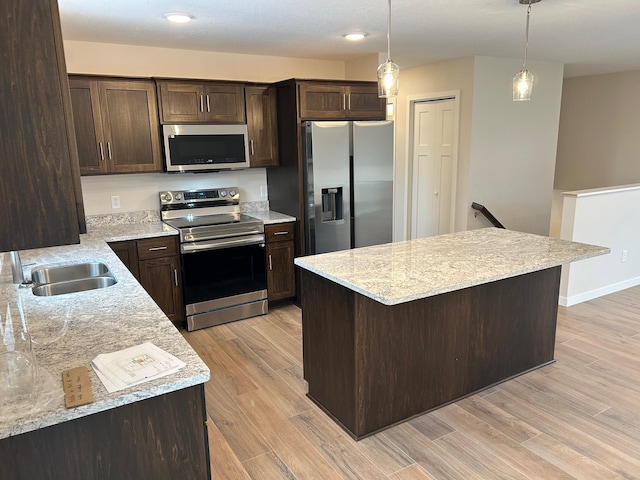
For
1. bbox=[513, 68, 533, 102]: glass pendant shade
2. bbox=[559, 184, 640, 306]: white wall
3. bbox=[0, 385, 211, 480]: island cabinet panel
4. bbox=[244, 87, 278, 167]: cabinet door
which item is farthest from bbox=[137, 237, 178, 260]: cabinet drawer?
bbox=[559, 184, 640, 306]: white wall

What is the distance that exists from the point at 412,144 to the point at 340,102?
1.97 m

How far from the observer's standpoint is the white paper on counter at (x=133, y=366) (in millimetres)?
1411

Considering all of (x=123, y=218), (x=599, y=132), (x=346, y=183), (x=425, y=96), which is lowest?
(x=123, y=218)

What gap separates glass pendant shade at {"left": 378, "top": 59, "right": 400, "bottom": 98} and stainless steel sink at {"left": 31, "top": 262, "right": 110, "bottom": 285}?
1.89 meters

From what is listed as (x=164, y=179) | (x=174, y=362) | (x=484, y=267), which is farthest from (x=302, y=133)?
(x=174, y=362)

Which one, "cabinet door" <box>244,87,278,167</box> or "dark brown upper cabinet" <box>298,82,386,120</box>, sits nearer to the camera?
"dark brown upper cabinet" <box>298,82,386,120</box>

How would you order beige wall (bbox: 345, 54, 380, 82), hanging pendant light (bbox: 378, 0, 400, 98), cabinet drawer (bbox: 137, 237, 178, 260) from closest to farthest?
hanging pendant light (bbox: 378, 0, 400, 98) < cabinet drawer (bbox: 137, 237, 178, 260) < beige wall (bbox: 345, 54, 380, 82)

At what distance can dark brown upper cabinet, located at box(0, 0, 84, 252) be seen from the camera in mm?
1190

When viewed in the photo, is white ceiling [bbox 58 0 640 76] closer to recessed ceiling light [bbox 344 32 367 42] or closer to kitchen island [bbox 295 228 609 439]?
recessed ceiling light [bbox 344 32 367 42]

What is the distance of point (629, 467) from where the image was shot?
226 cm

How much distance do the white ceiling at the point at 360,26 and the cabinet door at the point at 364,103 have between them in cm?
→ 38

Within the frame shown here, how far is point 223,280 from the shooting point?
4.11 meters

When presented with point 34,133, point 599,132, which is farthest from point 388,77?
point 599,132

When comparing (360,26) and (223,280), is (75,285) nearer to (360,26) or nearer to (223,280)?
(223,280)
